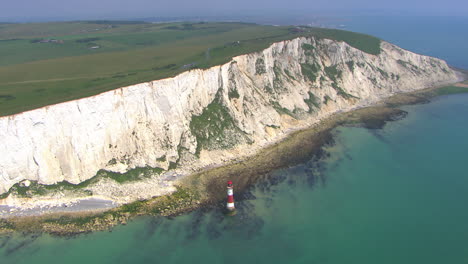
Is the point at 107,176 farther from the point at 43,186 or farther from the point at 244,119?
the point at 244,119

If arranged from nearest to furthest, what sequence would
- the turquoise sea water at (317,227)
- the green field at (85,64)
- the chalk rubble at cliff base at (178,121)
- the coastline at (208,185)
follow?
the turquoise sea water at (317,227) → the coastline at (208,185) → the chalk rubble at cliff base at (178,121) → the green field at (85,64)

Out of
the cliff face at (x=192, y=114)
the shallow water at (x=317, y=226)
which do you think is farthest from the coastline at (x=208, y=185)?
the cliff face at (x=192, y=114)

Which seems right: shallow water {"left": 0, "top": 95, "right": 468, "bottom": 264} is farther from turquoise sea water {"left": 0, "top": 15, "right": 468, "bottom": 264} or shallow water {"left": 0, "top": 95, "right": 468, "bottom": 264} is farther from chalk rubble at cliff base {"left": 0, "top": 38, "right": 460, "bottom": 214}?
A: chalk rubble at cliff base {"left": 0, "top": 38, "right": 460, "bottom": 214}

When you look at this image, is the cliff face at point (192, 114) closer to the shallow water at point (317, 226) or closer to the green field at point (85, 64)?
the green field at point (85, 64)

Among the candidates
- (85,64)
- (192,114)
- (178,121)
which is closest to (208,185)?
(178,121)

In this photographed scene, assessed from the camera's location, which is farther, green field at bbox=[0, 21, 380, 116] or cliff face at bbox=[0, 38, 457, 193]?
green field at bbox=[0, 21, 380, 116]

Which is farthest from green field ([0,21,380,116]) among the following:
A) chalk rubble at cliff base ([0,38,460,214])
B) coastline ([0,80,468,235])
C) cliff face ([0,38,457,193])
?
coastline ([0,80,468,235])

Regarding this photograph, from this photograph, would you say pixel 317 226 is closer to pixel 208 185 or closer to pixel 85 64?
pixel 208 185

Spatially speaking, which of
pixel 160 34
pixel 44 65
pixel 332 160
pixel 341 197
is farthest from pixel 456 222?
pixel 160 34
